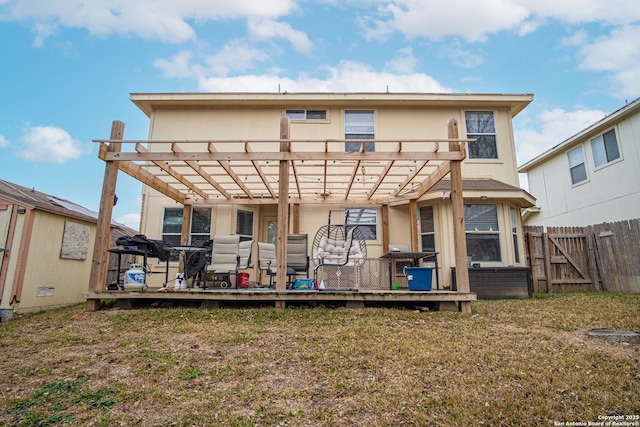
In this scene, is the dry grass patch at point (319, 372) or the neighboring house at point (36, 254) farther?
the neighboring house at point (36, 254)

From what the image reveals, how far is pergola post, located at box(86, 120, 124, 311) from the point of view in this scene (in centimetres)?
537

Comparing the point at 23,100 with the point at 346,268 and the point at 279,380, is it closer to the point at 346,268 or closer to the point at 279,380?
the point at 346,268

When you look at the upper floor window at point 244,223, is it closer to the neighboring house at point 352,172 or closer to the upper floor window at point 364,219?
the neighboring house at point 352,172

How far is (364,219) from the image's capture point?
877 centimetres

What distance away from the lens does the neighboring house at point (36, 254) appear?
19.3 ft

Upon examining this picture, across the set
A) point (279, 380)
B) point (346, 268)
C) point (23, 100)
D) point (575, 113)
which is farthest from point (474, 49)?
point (23, 100)

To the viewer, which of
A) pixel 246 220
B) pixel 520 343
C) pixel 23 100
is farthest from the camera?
pixel 23 100

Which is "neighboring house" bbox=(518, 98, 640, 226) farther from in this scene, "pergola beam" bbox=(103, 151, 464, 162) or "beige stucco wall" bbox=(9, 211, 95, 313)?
"beige stucco wall" bbox=(9, 211, 95, 313)

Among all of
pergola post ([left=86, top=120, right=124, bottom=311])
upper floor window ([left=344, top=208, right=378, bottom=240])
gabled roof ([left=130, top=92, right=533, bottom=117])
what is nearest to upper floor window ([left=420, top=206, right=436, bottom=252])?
upper floor window ([left=344, top=208, right=378, bottom=240])

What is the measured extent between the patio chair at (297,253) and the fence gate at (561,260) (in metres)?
5.88

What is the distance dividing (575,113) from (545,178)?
7.06m

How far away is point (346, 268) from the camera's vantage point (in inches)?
261

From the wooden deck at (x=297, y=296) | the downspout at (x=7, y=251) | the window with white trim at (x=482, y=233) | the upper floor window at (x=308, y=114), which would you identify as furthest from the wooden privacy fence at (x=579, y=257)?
the downspout at (x=7, y=251)

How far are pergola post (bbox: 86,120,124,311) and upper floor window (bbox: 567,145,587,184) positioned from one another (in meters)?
13.3
